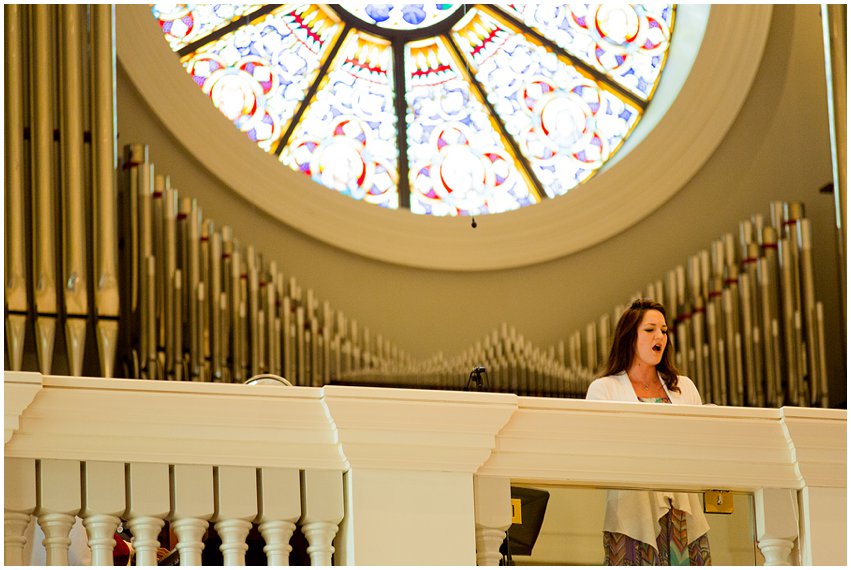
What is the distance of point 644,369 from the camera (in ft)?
15.0

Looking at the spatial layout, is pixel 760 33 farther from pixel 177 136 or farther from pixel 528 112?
pixel 177 136

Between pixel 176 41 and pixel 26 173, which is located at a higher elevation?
pixel 176 41

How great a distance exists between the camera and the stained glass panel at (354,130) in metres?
8.49

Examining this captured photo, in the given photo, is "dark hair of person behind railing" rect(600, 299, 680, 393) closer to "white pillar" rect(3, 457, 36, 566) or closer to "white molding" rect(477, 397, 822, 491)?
"white molding" rect(477, 397, 822, 491)

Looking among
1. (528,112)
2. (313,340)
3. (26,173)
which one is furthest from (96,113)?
(528,112)

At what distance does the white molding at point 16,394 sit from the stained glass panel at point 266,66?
537 cm

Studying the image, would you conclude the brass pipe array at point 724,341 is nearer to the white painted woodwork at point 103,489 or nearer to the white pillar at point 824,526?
the white pillar at point 824,526

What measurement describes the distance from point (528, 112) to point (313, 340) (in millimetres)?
2181

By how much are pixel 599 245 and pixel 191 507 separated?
5784 millimetres

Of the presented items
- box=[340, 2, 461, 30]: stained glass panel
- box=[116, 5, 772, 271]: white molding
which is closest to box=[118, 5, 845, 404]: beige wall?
box=[116, 5, 772, 271]: white molding

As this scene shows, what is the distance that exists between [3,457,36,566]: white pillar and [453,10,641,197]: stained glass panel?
19.9ft

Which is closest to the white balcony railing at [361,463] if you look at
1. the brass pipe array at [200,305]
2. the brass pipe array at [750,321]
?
the brass pipe array at [200,305]

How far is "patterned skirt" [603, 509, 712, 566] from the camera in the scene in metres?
3.25

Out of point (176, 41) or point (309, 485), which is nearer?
point (309, 485)
